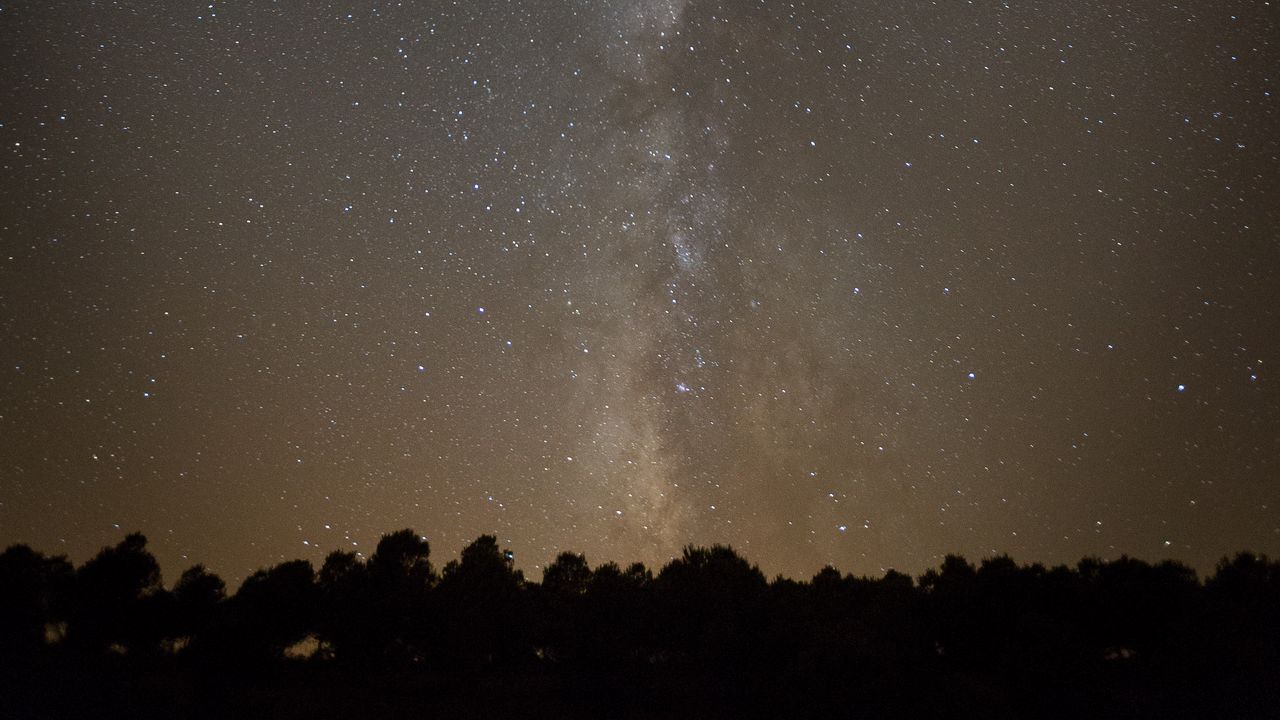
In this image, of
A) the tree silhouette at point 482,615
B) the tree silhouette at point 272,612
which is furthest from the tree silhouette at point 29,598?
the tree silhouette at point 482,615

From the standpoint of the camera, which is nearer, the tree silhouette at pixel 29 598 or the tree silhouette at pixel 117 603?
the tree silhouette at pixel 29 598

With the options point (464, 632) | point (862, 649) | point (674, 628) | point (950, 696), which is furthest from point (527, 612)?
point (950, 696)

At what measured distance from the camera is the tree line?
63.1ft

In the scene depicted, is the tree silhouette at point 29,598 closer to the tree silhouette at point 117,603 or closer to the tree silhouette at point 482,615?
the tree silhouette at point 117,603

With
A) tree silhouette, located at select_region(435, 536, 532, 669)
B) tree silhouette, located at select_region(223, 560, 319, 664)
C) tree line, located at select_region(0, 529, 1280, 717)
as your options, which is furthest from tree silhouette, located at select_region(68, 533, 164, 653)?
tree silhouette, located at select_region(435, 536, 532, 669)

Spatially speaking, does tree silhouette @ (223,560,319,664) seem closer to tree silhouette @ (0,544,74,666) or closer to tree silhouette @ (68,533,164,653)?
tree silhouette @ (68,533,164,653)

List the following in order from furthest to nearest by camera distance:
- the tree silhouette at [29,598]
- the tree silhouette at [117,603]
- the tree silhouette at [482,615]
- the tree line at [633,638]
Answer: the tree silhouette at [117,603] → the tree silhouette at [482,615] → the tree silhouette at [29,598] → the tree line at [633,638]

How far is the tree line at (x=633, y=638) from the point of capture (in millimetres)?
19219

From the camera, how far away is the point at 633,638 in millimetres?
26703

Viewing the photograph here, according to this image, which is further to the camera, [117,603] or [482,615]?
[117,603]

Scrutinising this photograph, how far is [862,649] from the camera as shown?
18141mm

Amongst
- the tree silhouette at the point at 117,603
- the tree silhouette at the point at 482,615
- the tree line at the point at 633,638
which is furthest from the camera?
the tree silhouette at the point at 117,603

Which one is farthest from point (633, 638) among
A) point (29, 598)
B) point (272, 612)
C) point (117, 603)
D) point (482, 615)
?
point (29, 598)

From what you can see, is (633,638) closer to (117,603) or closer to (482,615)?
(482,615)
